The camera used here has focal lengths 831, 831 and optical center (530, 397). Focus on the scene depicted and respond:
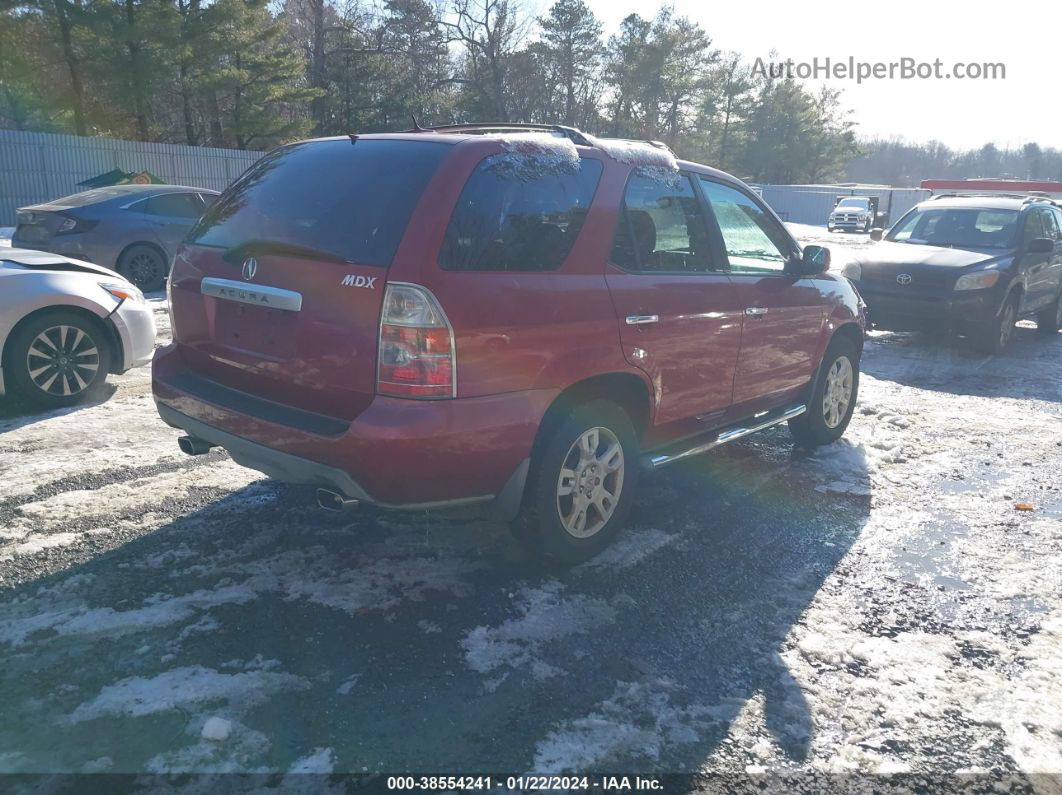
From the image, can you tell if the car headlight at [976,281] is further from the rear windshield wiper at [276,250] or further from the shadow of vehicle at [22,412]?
the shadow of vehicle at [22,412]

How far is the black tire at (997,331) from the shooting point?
1000 centimetres

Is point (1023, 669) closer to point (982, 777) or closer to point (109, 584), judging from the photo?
point (982, 777)

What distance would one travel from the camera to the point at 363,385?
3.20 metres

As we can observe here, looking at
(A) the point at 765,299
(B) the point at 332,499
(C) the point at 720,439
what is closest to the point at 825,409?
(A) the point at 765,299

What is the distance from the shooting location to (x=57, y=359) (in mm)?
5848

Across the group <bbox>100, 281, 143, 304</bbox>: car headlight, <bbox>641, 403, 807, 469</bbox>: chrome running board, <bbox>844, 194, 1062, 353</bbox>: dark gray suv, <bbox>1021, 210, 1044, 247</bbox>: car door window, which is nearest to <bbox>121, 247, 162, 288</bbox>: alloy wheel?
<bbox>100, 281, 143, 304</bbox>: car headlight

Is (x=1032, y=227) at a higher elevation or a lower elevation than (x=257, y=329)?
higher

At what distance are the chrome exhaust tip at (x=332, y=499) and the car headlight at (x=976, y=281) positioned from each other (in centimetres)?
874

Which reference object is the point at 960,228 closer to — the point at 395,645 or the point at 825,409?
the point at 825,409

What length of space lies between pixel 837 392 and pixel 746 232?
5.89ft

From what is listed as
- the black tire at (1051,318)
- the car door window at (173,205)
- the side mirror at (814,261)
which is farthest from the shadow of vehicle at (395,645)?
the black tire at (1051,318)

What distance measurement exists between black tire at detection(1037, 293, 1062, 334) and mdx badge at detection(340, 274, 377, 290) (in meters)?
11.8

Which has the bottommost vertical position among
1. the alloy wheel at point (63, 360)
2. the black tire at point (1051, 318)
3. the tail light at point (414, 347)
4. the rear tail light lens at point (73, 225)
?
the black tire at point (1051, 318)

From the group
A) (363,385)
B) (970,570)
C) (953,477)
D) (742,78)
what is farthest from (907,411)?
(742,78)
